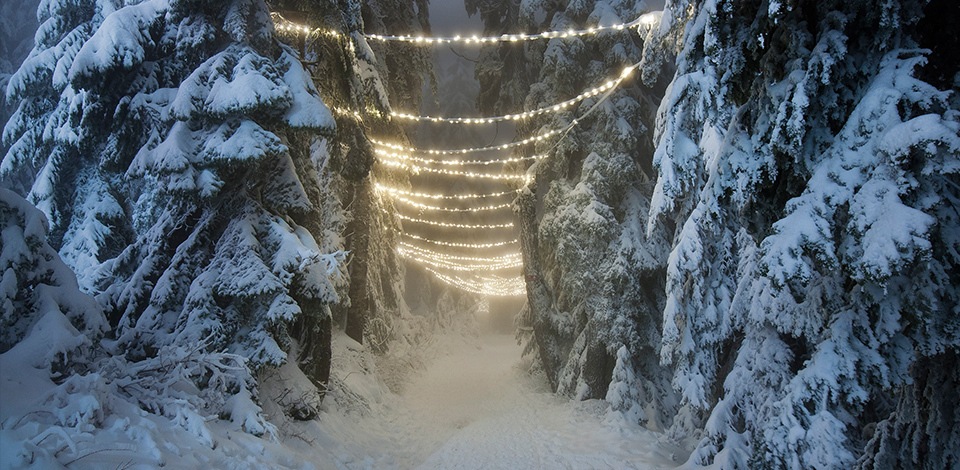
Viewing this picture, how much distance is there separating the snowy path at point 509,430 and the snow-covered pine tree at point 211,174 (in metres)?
2.85

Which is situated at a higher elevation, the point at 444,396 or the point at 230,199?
the point at 230,199

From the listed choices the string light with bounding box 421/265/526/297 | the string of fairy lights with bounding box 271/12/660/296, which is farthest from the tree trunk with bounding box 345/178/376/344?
the string light with bounding box 421/265/526/297

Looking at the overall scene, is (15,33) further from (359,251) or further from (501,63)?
(501,63)

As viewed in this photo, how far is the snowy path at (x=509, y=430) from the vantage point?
701cm

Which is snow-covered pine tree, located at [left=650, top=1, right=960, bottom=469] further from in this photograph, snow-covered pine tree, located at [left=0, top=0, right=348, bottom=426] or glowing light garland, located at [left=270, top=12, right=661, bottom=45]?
snow-covered pine tree, located at [left=0, top=0, right=348, bottom=426]

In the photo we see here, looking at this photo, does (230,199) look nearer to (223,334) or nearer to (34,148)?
(223,334)

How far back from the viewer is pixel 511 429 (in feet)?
29.3

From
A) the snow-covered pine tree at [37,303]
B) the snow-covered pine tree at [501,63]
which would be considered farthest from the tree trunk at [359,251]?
the snow-covered pine tree at [37,303]

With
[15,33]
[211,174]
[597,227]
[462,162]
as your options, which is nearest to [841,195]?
[211,174]

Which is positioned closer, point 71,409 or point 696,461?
point 71,409

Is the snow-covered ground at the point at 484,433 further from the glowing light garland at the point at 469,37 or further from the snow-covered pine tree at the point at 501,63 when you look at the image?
the snow-covered pine tree at the point at 501,63

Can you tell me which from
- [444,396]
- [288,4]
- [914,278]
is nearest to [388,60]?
[288,4]

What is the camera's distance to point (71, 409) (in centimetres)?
299

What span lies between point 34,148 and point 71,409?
11.7m
